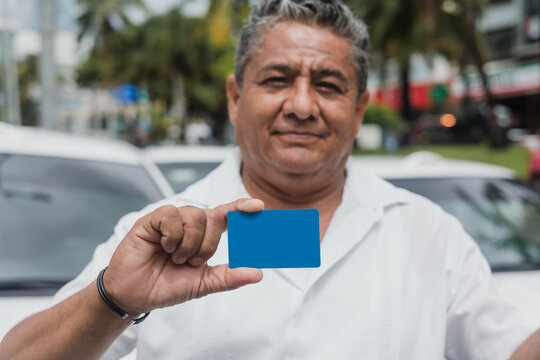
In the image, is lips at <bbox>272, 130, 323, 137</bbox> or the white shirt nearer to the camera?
the white shirt

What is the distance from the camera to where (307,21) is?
1705 millimetres

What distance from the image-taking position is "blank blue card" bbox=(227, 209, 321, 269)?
1.27m

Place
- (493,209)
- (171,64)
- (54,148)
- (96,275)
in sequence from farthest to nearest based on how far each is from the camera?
1. (171,64)
2. (493,209)
3. (54,148)
4. (96,275)

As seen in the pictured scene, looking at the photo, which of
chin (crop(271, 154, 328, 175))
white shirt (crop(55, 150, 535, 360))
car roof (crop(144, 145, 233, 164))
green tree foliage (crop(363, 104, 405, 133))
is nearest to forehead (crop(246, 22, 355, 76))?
chin (crop(271, 154, 328, 175))

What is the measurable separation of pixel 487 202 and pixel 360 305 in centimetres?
211

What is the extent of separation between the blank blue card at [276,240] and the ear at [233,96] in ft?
2.13

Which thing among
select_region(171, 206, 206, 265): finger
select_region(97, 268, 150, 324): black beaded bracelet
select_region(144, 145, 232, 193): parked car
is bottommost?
select_region(144, 145, 232, 193): parked car

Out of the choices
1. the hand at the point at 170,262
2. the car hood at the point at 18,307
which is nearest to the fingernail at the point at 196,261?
the hand at the point at 170,262

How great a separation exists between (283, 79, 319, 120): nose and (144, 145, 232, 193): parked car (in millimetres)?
2450

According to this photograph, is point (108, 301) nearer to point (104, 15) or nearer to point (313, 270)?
point (313, 270)

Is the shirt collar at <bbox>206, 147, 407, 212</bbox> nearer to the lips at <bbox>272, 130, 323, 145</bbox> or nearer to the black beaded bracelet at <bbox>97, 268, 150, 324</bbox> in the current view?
the lips at <bbox>272, 130, 323, 145</bbox>

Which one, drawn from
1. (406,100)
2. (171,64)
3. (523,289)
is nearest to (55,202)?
(523,289)

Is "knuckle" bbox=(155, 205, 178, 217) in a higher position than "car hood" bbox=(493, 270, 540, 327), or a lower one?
higher

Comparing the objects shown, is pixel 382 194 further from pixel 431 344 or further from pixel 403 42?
pixel 403 42
